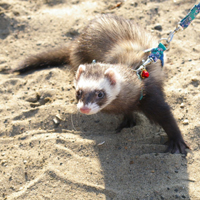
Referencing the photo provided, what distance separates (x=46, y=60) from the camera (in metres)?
4.12

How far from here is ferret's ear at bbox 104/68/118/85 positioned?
242 centimetres

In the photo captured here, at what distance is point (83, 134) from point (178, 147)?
1114 millimetres

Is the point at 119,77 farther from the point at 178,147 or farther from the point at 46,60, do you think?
the point at 46,60

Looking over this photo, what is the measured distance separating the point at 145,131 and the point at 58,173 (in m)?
1.15

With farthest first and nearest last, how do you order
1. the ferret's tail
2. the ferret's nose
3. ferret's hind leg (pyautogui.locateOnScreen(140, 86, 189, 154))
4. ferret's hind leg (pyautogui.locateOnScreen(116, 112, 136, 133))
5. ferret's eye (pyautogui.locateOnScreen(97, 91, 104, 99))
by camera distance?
the ferret's tail
ferret's hind leg (pyautogui.locateOnScreen(116, 112, 136, 133))
ferret's hind leg (pyautogui.locateOnScreen(140, 86, 189, 154))
ferret's eye (pyautogui.locateOnScreen(97, 91, 104, 99))
the ferret's nose

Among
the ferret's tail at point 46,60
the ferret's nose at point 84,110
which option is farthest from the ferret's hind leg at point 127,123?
the ferret's tail at point 46,60

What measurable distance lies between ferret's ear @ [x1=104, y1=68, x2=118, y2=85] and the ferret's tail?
1946mm

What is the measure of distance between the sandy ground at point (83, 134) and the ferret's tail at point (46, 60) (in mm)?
152

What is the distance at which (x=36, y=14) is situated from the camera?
5.02m

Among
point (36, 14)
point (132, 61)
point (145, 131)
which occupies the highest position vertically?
point (132, 61)

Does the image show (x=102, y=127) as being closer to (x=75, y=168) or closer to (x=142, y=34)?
(x=75, y=168)

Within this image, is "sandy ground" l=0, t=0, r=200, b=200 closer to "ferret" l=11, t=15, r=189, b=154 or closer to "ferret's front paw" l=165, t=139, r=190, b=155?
"ferret's front paw" l=165, t=139, r=190, b=155

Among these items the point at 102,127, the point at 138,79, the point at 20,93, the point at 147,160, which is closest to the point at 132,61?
the point at 138,79

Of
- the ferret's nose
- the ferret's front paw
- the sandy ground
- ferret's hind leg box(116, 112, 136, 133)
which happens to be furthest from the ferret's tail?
the ferret's front paw
